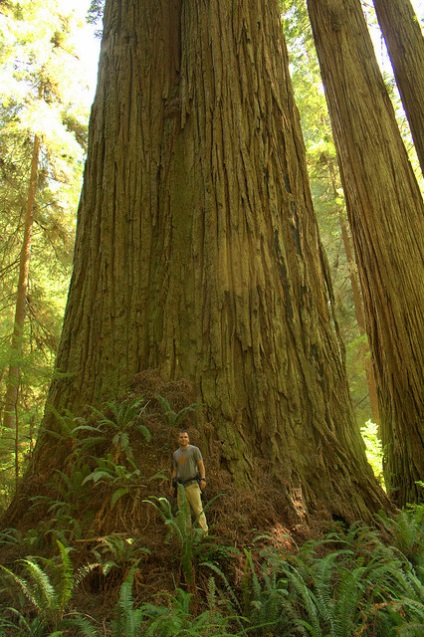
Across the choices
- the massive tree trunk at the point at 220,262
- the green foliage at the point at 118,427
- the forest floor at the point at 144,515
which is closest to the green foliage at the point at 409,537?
the massive tree trunk at the point at 220,262

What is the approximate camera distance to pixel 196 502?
3074mm

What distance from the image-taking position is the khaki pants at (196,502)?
302 centimetres

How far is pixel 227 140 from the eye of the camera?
468 cm

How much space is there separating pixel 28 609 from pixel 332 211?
49.9ft

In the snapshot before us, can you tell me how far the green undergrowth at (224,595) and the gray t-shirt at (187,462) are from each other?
24 cm

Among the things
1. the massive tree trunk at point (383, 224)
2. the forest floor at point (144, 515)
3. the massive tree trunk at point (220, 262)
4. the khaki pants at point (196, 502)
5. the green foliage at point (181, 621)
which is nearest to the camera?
the green foliage at point (181, 621)

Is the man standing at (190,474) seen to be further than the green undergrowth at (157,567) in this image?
Yes

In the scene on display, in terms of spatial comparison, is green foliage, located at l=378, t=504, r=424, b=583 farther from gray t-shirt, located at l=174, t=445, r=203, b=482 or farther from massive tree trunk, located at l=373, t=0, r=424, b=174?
massive tree trunk, located at l=373, t=0, r=424, b=174

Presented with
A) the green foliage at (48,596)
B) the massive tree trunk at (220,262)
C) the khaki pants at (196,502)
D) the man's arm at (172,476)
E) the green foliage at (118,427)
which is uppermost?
the massive tree trunk at (220,262)

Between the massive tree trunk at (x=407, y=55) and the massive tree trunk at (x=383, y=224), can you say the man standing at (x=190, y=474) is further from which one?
the massive tree trunk at (x=407, y=55)

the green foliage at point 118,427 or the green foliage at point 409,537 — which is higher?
the green foliage at point 118,427

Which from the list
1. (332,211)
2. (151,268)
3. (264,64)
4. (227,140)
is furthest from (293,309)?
(332,211)

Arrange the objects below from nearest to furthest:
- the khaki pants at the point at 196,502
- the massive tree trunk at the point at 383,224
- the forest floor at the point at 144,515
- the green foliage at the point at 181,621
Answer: the green foliage at the point at 181,621, the forest floor at the point at 144,515, the khaki pants at the point at 196,502, the massive tree trunk at the point at 383,224

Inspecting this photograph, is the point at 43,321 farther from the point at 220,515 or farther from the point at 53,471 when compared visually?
the point at 220,515
